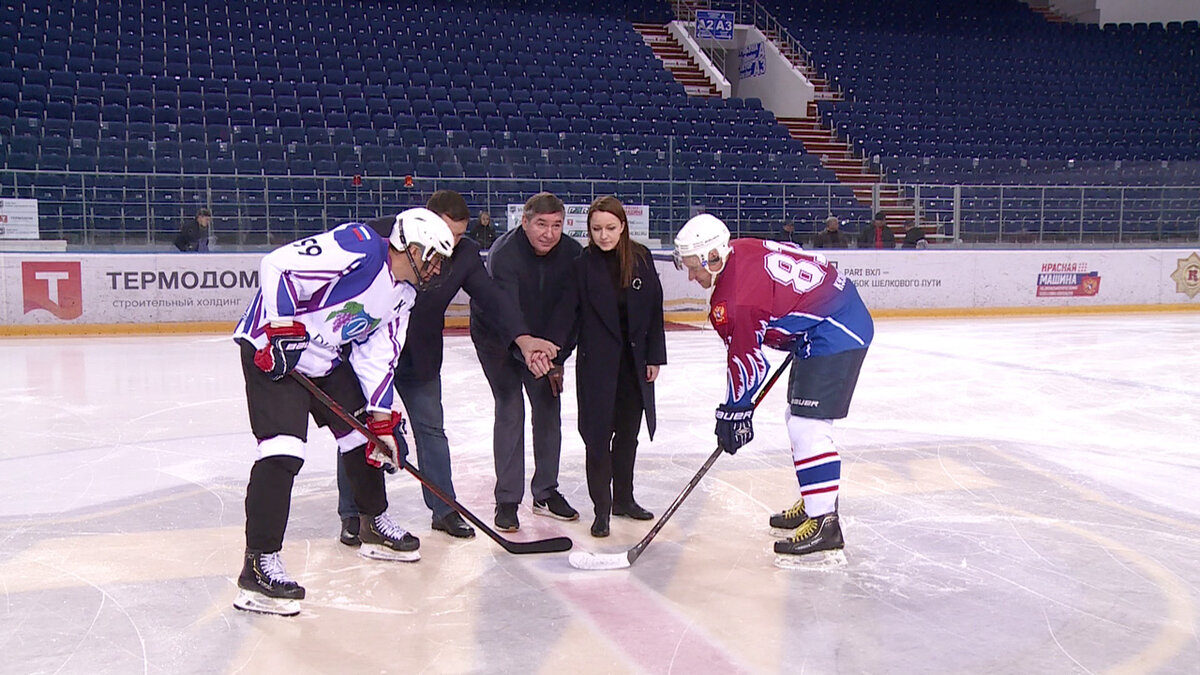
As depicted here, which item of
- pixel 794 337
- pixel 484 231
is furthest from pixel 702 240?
pixel 484 231

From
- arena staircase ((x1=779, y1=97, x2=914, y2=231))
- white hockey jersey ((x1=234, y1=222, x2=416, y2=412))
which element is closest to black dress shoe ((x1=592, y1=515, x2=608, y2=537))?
white hockey jersey ((x1=234, y1=222, x2=416, y2=412))

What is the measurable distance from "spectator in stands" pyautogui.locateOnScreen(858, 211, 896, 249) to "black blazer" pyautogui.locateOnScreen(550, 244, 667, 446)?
31.3 feet

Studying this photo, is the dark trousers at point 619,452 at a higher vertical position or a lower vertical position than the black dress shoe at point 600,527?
higher

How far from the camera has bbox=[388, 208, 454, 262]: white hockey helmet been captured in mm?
3004

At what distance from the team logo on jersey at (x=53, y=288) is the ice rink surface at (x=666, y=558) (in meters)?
3.72

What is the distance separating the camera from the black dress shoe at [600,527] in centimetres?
392

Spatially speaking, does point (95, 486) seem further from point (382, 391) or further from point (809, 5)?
point (809, 5)

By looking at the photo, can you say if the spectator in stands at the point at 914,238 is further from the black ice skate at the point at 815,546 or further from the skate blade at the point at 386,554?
the skate blade at the point at 386,554

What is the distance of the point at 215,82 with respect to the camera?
47.6ft

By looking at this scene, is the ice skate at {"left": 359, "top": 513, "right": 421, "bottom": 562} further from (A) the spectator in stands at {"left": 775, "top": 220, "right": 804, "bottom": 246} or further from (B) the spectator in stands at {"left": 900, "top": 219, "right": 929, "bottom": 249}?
(B) the spectator in stands at {"left": 900, "top": 219, "right": 929, "bottom": 249}

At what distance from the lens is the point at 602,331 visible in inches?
153

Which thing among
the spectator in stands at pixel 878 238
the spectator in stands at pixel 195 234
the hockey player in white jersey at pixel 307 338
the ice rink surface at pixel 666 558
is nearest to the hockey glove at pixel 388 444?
the hockey player in white jersey at pixel 307 338

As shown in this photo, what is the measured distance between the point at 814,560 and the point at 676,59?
1891 centimetres

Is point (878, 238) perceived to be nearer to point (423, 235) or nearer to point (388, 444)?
point (388, 444)
